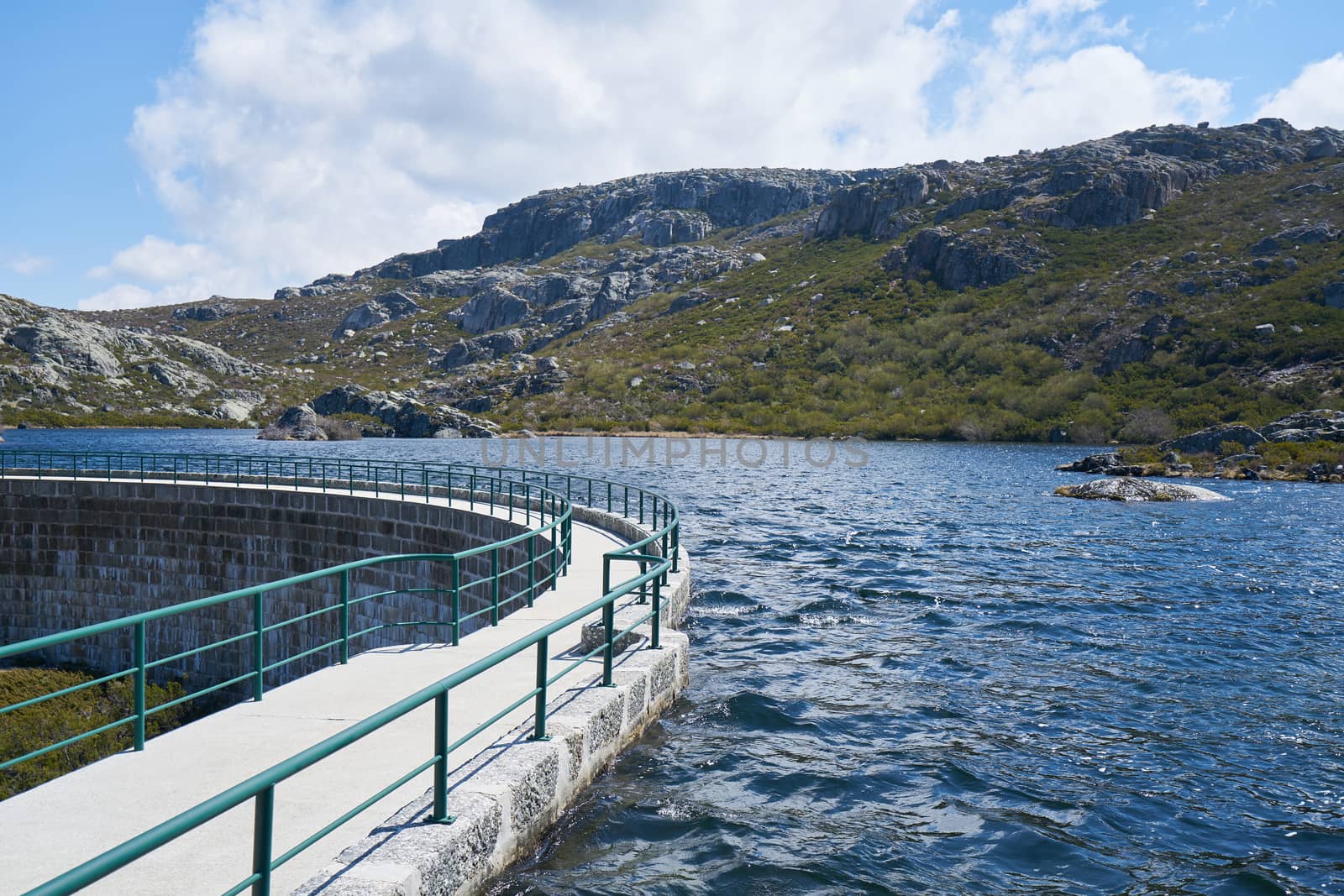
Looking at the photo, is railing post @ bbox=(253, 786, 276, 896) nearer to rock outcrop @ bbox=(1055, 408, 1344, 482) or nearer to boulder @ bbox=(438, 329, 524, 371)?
rock outcrop @ bbox=(1055, 408, 1344, 482)

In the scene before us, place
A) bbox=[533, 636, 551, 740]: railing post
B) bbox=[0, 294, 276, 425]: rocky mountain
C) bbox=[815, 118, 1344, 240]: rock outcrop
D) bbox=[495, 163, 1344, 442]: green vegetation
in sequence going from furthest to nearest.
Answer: bbox=[0, 294, 276, 425]: rocky mountain, bbox=[815, 118, 1344, 240]: rock outcrop, bbox=[495, 163, 1344, 442]: green vegetation, bbox=[533, 636, 551, 740]: railing post

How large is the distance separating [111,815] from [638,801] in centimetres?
434

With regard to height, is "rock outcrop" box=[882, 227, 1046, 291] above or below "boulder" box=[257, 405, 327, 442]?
above

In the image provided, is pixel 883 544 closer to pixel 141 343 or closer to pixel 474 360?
pixel 474 360

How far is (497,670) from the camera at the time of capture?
9516 mm

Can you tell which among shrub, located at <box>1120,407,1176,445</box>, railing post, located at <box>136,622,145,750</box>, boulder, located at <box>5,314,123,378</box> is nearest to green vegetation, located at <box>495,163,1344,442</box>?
shrub, located at <box>1120,407,1176,445</box>

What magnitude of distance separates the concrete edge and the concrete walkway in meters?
0.24

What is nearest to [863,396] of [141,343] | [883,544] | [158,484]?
[883,544]

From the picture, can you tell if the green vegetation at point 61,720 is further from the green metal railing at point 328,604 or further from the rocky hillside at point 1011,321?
the rocky hillside at point 1011,321

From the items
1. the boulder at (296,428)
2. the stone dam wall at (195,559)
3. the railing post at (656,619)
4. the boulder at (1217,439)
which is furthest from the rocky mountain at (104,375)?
the railing post at (656,619)

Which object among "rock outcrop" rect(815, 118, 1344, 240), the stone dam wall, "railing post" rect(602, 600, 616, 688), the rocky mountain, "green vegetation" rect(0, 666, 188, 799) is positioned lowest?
"green vegetation" rect(0, 666, 188, 799)

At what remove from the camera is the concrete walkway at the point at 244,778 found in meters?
5.08

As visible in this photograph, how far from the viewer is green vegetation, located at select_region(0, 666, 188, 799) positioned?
17.1 m

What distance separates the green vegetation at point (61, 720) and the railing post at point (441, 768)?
13.3 meters
